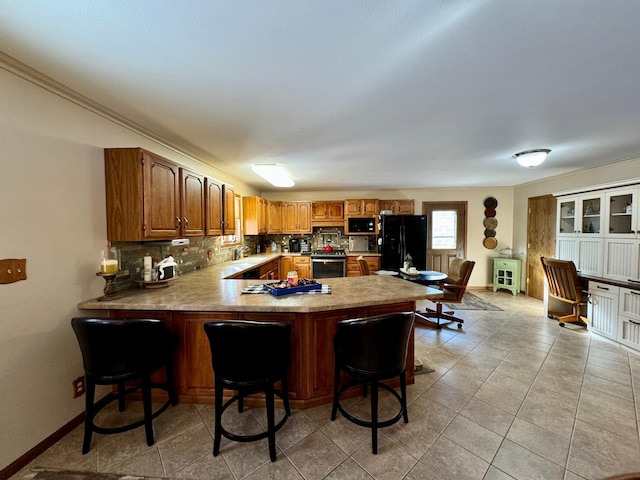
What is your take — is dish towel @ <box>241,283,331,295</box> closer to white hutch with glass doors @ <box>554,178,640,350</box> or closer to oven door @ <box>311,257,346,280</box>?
oven door @ <box>311,257,346,280</box>

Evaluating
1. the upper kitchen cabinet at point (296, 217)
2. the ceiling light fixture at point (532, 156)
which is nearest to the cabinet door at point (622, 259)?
the ceiling light fixture at point (532, 156)

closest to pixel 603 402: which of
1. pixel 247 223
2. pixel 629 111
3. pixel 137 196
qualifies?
pixel 629 111

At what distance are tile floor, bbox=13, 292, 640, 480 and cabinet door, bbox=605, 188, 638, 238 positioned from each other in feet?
5.40

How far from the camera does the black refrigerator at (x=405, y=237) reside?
5.32 meters

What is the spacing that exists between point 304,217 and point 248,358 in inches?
181

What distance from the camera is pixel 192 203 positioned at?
2.74 meters

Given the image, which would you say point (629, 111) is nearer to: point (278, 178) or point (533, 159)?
point (533, 159)

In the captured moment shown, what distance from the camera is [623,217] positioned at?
10.4 feet

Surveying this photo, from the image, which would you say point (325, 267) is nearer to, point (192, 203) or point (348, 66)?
point (192, 203)

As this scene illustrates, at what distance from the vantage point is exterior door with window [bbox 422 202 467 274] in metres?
5.91

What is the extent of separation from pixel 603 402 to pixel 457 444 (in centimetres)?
150

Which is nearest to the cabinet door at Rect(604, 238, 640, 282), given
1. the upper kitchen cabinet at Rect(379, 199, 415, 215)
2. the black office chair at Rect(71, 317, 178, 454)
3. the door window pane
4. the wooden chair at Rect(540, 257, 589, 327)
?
the wooden chair at Rect(540, 257, 589, 327)

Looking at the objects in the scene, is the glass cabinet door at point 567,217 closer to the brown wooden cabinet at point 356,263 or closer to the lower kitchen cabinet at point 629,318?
the lower kitchen cabinet at point 629,318

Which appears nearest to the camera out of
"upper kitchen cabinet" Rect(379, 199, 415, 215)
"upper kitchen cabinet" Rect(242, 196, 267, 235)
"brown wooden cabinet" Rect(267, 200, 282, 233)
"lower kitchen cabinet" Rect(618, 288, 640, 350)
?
"lower kitchen cabinet" Rect(618, 288, 640, 350)
